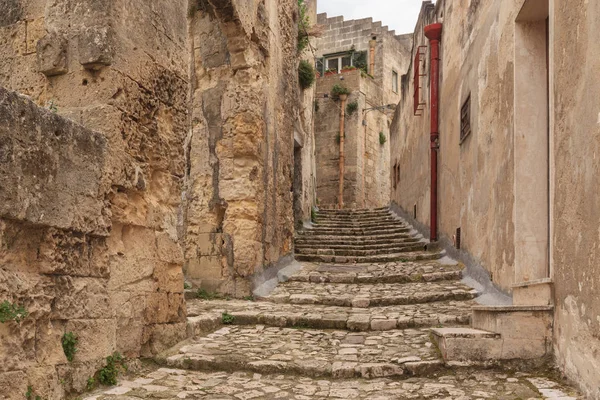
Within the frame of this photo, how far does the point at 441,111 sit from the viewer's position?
10.1 metres

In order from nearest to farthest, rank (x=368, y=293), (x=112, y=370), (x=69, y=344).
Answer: (x=69, y=344) < (x=112, y=370) < (x=368, y=293)

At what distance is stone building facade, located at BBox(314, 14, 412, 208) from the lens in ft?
69.1

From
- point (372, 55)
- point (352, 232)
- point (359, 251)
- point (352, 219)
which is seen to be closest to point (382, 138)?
point (372, 55)

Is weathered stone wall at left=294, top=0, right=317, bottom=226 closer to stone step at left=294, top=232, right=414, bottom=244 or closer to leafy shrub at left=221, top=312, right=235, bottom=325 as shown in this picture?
stone step at left=294, top=232, right=414, bottom=244

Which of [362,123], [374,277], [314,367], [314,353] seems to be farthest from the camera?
[362,123]

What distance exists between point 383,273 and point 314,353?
155 inches

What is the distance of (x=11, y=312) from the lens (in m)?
2.90

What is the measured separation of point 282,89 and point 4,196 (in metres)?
6.34

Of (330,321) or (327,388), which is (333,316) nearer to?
(330,321)

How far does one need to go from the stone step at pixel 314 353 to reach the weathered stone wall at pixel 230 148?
197 centimetres

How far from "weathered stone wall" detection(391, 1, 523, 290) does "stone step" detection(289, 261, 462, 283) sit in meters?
0.50

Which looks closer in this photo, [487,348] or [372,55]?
[487,348]

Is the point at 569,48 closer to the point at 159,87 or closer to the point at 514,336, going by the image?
the point at 514,336

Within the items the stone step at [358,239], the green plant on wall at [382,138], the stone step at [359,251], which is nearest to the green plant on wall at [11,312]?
the stone step at [359,251]
